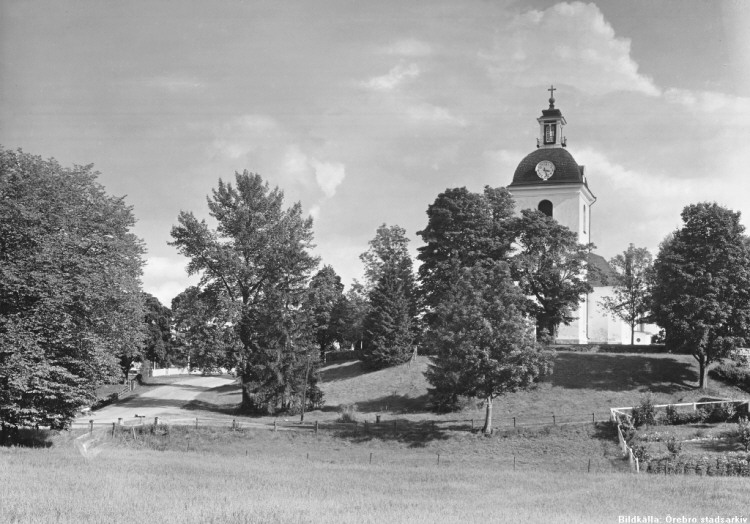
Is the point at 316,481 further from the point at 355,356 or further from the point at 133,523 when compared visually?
the point at 355,356

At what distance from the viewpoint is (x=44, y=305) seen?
111 feet

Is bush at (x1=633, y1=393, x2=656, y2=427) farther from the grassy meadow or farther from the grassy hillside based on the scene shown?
the grassy hillside

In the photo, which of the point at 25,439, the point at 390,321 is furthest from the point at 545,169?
the point at 25,439

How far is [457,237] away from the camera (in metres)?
60.6

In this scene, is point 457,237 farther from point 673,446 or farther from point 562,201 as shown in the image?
point 673,446

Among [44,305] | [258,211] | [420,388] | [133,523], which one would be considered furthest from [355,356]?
[133,523]

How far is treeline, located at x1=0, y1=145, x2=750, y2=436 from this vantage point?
3372 cm

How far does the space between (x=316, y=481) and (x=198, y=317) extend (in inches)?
973

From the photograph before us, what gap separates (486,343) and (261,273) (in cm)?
1768

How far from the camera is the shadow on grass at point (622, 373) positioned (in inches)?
1921

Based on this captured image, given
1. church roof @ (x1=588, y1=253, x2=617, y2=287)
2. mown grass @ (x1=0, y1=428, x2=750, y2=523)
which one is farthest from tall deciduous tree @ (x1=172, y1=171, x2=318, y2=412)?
church roof @ (x1=588, y1=253, x2=617, y2=287)

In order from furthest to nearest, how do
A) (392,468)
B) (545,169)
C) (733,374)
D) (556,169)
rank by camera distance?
1. (545,169)
2. (556,169)
3. (733,374)
4. (392,468)

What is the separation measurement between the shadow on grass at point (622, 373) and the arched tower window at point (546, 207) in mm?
20206

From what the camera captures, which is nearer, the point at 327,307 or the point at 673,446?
the point at 673,446
